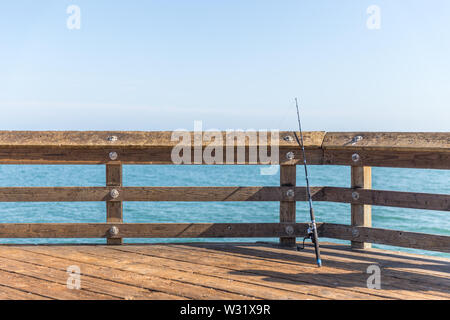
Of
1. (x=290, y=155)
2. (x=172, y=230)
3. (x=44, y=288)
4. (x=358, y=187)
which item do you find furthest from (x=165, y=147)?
(x=358, y=187)

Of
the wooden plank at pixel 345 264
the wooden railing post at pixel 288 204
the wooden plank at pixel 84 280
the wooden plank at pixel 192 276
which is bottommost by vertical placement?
the wooden plank at pixel 345 264

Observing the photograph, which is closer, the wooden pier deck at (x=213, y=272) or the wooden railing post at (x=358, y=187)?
the wooden pier deck at (x=213, y=272)

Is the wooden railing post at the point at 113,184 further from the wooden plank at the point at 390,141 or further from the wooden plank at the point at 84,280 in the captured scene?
the wooden plank at the point at 390,141

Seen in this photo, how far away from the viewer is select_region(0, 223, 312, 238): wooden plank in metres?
4.07

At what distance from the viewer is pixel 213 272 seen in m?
3.29

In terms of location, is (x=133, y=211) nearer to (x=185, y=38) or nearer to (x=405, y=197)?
(x=405, y=197)

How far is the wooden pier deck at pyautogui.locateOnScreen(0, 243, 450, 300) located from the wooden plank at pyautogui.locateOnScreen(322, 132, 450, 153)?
33.6 inches

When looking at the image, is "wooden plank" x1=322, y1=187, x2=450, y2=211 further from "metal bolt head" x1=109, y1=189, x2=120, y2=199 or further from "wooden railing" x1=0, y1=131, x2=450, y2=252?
"metal bolt head" x1=109, y1=189, x2=120, y2=199

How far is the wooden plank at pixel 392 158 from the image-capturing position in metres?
3.65

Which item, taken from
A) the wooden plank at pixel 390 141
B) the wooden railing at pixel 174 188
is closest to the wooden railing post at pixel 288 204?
the wooden railing at pixel 174 188

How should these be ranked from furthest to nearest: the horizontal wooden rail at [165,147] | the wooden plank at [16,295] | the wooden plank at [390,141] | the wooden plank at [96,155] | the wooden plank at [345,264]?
the wooden plank at [96,155], the horizontal wooden rail at [165,147], the wooden plank at [390,141], the wooden plank at [345,264], the wooden plank at [16,295]

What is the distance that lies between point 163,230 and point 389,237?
183 centimetres

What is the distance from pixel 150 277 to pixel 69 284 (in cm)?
50

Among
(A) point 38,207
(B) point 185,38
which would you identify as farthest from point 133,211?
(B) point 185,38
